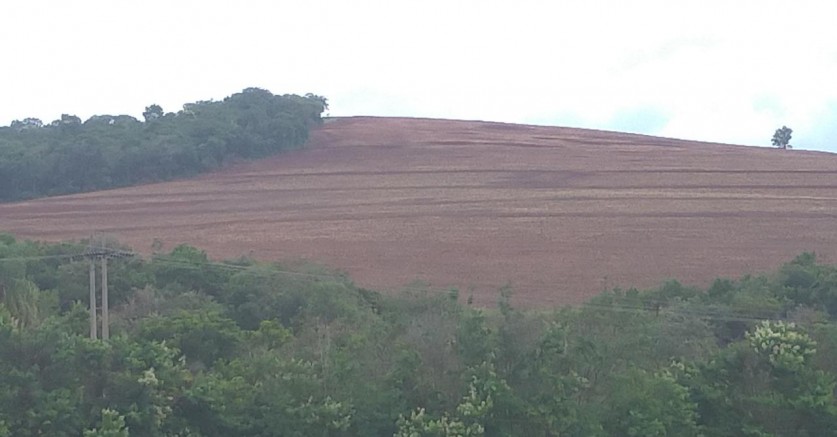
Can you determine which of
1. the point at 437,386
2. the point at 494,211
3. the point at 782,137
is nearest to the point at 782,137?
the point at 782,137

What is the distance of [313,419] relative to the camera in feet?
Answer: 88.3

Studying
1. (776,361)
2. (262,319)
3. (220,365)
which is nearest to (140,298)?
(262,319)

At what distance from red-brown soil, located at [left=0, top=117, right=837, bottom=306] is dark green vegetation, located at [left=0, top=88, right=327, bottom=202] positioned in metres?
1.99

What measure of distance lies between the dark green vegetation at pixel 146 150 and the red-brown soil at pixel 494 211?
1.99 metres

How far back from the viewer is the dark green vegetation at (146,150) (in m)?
75.7

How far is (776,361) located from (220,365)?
1315cm

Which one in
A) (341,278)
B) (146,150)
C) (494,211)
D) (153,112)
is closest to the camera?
(341,278)

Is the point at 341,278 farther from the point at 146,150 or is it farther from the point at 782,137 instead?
the point at 782,137

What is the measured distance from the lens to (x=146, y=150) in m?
76.0

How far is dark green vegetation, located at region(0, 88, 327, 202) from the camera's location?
75688 millimetres

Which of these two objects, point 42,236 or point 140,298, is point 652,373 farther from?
point 42,236

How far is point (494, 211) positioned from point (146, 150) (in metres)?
24.2

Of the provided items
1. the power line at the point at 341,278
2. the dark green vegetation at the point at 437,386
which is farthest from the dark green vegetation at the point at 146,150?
the dark green vegetation at the point at 437,386

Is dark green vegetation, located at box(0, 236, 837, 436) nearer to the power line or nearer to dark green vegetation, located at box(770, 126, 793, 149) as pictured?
the power line
